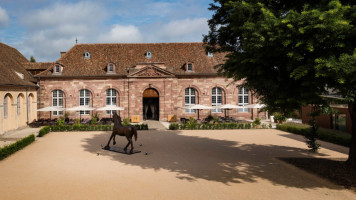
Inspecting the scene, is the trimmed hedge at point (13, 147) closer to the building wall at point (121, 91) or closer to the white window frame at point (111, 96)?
the building wall at point (121, 91)

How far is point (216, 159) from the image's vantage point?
41.0 ft

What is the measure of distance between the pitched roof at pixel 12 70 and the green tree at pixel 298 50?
2135cm

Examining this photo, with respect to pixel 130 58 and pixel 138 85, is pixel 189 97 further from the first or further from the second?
pixel 130 58

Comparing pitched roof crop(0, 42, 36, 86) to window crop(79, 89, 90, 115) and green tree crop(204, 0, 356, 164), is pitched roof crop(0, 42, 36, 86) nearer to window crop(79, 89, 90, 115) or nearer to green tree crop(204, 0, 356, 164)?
window crop(79, 89, 90, 115)

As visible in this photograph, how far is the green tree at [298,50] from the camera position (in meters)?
6.41

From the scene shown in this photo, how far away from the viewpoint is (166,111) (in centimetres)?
3058

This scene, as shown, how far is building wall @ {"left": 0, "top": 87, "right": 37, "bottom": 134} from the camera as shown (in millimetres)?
21516

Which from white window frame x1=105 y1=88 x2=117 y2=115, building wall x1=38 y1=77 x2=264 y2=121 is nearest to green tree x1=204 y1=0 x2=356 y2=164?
building wall x1=38 y1=77 x2=264 y2=121

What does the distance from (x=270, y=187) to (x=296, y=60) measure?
14.4 feet

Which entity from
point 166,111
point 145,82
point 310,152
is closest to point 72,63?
point 145,82

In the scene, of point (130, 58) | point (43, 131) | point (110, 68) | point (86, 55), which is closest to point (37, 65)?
point (86, 55)

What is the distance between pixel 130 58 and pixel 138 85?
424 cm

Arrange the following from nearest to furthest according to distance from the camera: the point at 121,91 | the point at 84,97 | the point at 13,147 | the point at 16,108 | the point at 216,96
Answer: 1. the point at 13,147
2. the point at 16,108
3. the point at 121,91
4. the point at 84,97
5. the point at 216,96

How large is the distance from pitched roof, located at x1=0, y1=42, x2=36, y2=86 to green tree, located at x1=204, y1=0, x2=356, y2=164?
70.0 ft
